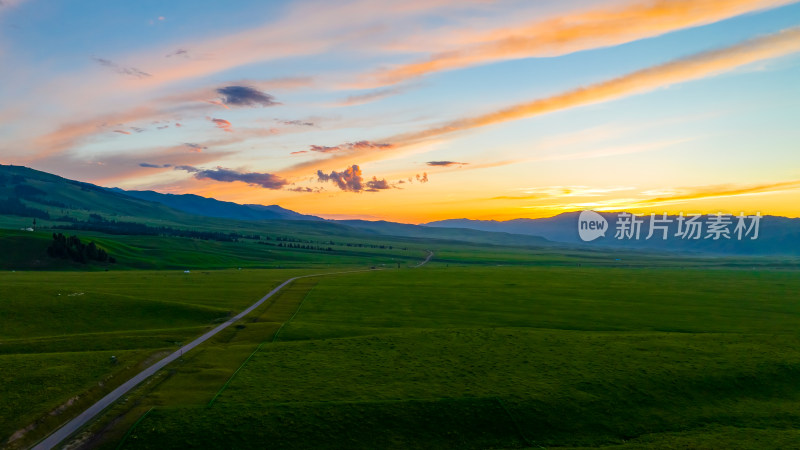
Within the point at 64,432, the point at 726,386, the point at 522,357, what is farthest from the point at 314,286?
the point at 726,386

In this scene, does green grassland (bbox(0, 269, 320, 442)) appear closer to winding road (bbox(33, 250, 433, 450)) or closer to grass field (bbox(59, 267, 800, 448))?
winding road (bbox(33, 250, 433, 450))

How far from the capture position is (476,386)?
147 ft

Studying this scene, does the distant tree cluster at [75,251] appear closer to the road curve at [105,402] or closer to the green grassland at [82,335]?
the green grassland at [82,335]

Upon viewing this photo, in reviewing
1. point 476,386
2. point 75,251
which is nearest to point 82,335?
point 476,386

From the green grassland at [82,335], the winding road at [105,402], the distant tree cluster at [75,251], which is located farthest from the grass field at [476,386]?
the distant tree cluster at [75,251]

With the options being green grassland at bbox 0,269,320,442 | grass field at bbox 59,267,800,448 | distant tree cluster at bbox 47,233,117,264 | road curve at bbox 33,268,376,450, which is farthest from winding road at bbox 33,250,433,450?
distant tree cluster at bbox 47,233,117,264

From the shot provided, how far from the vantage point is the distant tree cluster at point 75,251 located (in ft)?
567

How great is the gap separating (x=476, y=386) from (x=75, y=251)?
19128 cm

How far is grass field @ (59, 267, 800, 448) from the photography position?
35.8 m

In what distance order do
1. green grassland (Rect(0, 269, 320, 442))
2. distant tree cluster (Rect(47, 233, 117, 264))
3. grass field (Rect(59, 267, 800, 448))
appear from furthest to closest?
distant tree cluster (Rect(47, 233, 117, 264)) → green grassland (Rect(0, 269, 320, 442)) → grass field (Rect(59, 267, 800, 448))

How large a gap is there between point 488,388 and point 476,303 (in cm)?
5754

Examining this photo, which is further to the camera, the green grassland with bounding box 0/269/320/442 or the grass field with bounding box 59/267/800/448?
the green grassland with bounding box 0/269/320/442

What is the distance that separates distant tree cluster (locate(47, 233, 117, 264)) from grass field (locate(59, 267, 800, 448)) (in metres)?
140

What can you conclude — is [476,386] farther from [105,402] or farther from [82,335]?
[82,335]
